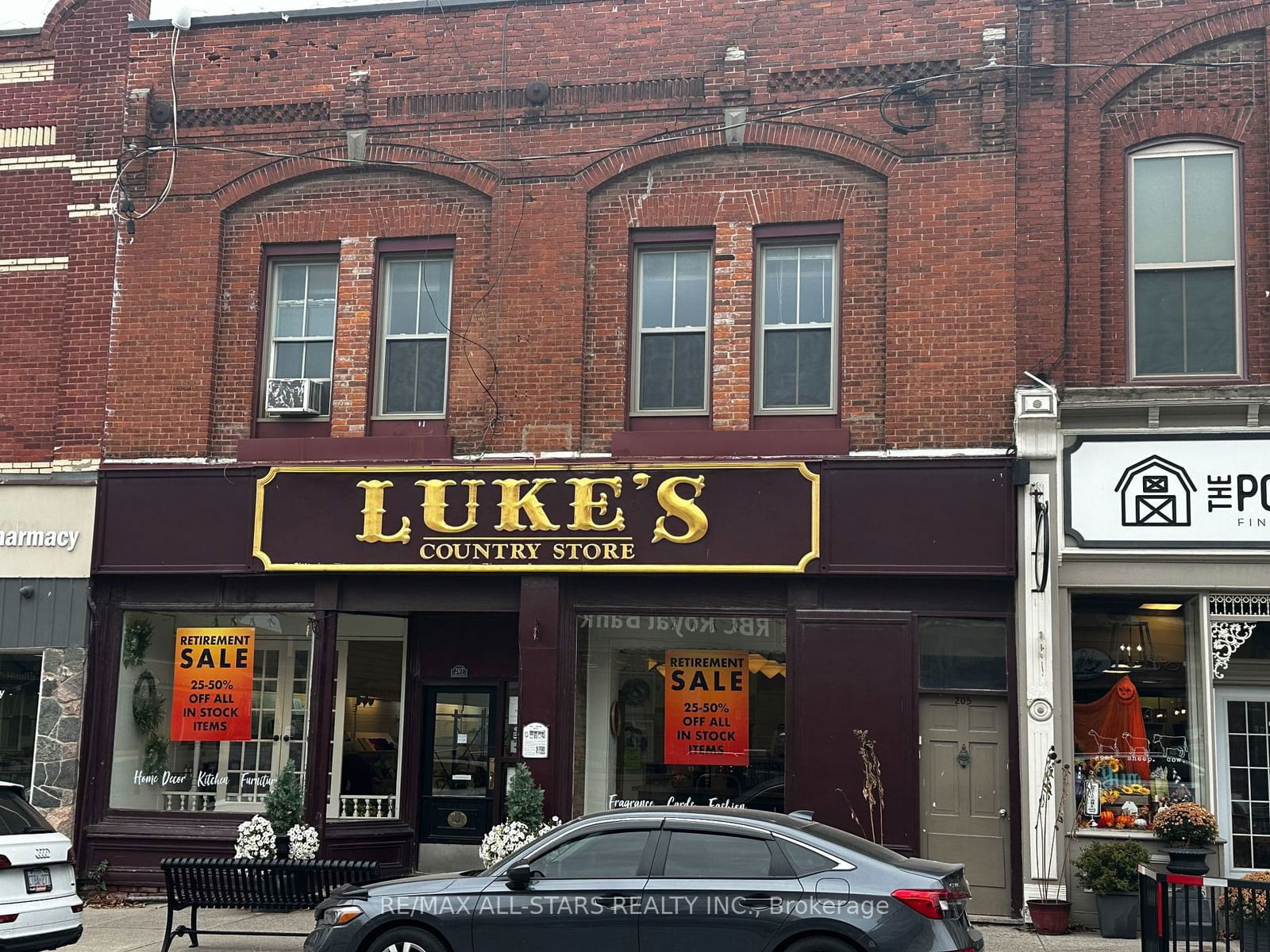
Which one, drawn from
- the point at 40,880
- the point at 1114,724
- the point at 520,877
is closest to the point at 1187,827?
the point at 1114,724

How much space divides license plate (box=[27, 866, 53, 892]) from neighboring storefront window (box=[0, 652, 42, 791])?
5933 millimetres

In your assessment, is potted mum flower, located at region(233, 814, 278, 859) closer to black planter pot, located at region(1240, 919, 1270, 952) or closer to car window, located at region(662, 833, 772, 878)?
car window, located at region(662, 833, 772, 878)

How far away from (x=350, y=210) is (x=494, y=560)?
14.6 ft

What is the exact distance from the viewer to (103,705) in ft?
52.6

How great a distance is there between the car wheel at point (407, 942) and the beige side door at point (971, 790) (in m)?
5.96

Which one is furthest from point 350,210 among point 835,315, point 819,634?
point 819,634

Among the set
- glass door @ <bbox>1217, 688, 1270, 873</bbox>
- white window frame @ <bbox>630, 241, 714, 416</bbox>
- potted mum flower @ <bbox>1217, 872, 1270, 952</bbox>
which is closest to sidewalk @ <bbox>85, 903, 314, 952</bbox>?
white window frame @ <bbox>630, 241, 714, 416</bbox>

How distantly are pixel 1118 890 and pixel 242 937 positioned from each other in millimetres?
8030

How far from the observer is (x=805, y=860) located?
30.9ft

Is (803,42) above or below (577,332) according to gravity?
above

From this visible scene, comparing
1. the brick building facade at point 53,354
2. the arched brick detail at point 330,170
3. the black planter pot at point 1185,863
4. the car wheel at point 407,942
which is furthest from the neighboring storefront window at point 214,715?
the black planter pot at point 1185,863

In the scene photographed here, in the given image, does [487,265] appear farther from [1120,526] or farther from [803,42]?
[1120,526]

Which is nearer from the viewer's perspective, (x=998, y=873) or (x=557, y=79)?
(x=998, y=873)

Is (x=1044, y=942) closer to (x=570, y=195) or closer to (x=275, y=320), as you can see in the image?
(x=570, y=195)
